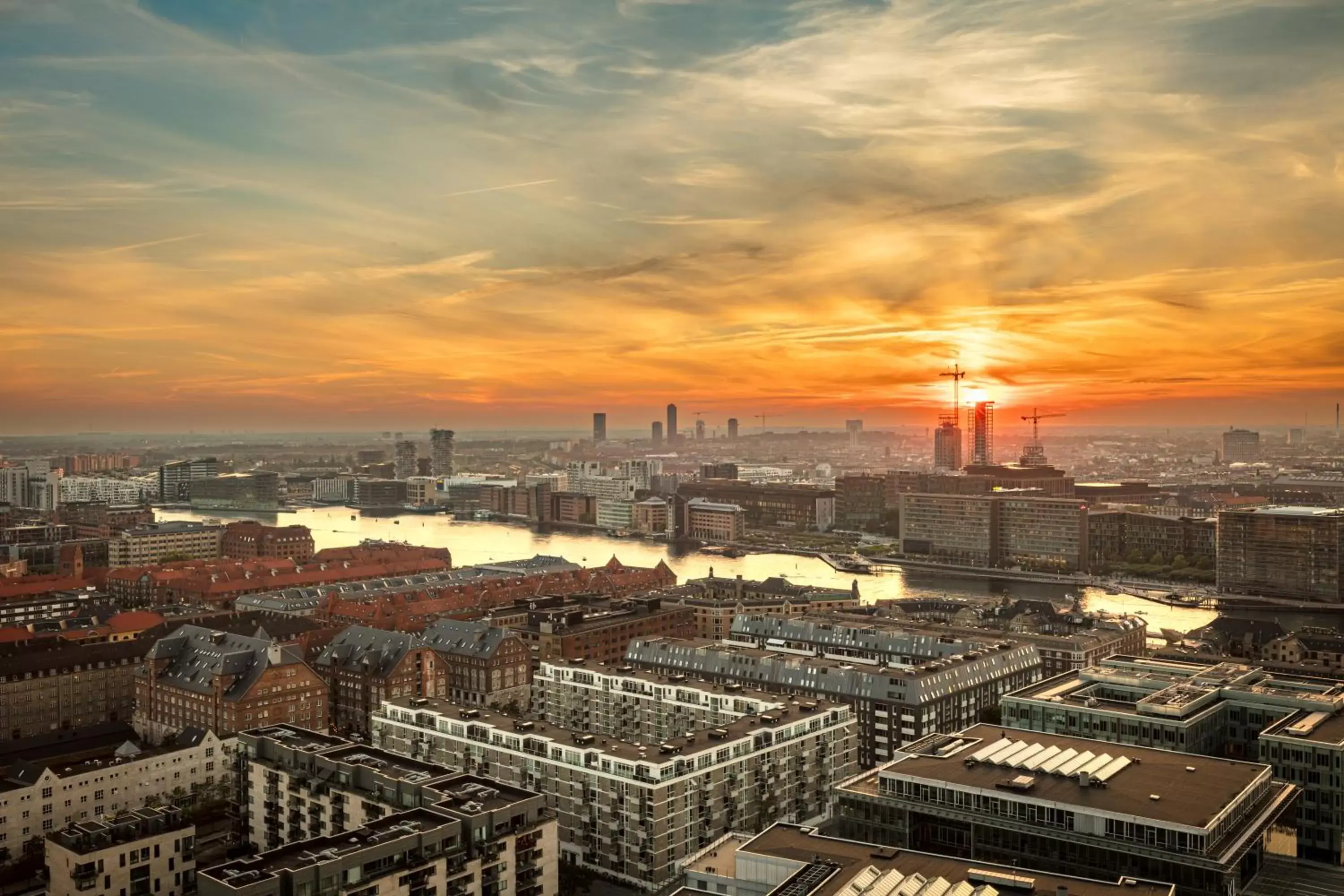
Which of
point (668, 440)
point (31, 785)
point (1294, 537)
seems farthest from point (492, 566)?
point (668, 440)

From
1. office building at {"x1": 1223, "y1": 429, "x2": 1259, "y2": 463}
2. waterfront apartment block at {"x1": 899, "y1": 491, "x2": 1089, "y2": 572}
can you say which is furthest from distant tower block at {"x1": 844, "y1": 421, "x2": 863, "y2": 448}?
waterfront apartment block at {"x1": 899, "y1": 491, "x2": 1089, "y2": 572}

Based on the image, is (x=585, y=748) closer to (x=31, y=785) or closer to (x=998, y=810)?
(x=998, y=810)

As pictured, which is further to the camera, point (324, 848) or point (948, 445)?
point (948, 445)

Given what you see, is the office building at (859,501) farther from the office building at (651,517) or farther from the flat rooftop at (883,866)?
the flat rooftop at (883,866)

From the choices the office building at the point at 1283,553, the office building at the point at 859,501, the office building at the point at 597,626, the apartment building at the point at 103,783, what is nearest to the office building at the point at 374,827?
the apartment building at the point at 103,783

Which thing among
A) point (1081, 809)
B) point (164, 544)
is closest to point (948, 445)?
point (164, 544)

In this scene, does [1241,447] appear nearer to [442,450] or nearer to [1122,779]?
[442,450]
